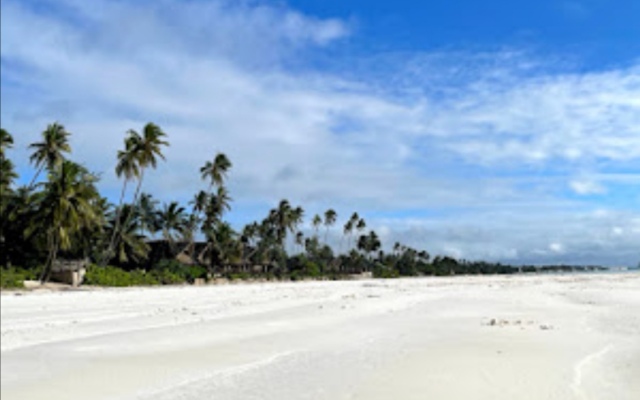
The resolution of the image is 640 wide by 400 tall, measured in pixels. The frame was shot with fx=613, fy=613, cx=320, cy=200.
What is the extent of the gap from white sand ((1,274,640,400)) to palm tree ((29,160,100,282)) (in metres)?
22.7

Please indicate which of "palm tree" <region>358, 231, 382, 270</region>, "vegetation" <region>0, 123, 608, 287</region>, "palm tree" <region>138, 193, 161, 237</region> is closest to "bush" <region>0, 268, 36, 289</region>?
"vegetation" <region>0, 123, 608, 287</region>

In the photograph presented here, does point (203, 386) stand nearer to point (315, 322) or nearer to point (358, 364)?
point (358, 364)

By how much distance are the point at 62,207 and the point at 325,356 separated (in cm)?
3306

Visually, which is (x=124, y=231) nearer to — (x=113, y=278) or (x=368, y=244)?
(x=113, y=278)

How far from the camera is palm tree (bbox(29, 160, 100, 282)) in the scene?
39312mm

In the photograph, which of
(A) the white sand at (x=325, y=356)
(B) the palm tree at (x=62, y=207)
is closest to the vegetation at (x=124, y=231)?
(B) the palm tree at (x=62, y=207)

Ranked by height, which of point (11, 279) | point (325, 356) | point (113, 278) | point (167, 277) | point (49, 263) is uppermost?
point (49, 263)

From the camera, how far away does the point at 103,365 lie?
9.59 m

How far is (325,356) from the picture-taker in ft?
33.8

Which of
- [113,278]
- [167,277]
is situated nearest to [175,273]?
[167,277]

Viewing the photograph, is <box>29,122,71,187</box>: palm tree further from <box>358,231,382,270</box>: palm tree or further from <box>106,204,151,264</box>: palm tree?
<box>358,231,382,270</box>: palm tree

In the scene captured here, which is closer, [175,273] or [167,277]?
[167,277]

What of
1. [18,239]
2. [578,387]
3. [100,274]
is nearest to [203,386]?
[578,387]

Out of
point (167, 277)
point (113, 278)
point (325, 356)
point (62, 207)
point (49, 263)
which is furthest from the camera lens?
point (167, 277)
